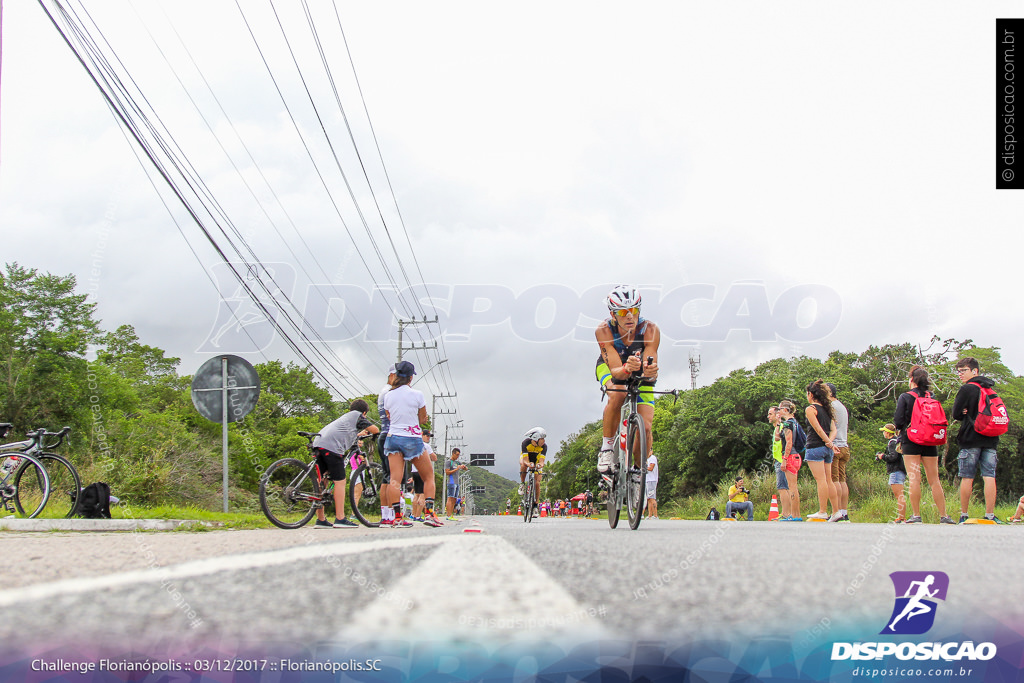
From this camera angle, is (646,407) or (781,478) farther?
(781,478)

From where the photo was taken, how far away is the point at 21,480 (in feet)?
26.5

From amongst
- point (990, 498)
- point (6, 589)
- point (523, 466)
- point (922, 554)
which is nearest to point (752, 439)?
point (523, 466)

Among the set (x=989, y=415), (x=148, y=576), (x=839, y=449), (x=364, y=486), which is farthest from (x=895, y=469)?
(x=148, y=576)

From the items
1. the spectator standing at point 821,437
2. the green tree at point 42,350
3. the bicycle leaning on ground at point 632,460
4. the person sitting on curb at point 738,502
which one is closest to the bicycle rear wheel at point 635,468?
the bicycle leaning on ground at point 632,460

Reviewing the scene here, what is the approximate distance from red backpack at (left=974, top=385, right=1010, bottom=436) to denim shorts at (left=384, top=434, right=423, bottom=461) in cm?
598

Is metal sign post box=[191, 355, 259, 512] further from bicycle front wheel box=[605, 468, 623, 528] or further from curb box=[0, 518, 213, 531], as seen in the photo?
bicycle front wheel box=[605, 468, 623, 528]

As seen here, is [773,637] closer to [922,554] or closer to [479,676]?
[479,676]

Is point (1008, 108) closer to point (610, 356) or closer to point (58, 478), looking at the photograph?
point (610, 356)

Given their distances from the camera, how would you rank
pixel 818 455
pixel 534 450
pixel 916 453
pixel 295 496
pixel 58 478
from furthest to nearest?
pixel 534 450 < pixel 58 478 < pixel 818 455 < pixel 295 496 < pixel 916 453

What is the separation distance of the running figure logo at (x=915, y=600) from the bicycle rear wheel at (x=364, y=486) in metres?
7.15

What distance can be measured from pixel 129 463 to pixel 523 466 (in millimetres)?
7004

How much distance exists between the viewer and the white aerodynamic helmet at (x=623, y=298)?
5566 millimetres

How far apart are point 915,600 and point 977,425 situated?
753 centimetres

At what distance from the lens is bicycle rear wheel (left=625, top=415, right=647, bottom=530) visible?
5.21 m
